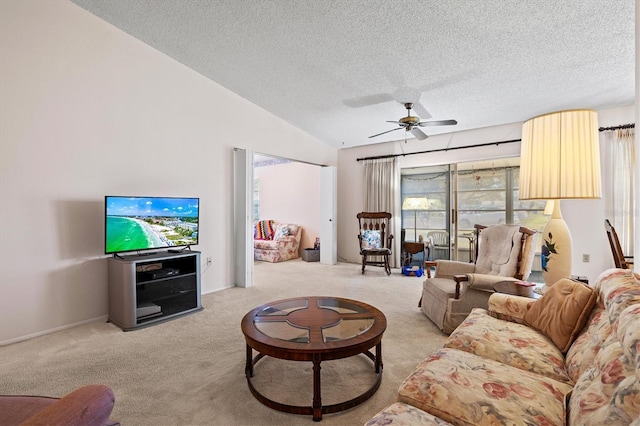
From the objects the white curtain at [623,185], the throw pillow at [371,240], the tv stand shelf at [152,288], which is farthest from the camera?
the throw pillow at [371,240]

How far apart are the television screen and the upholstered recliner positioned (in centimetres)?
282

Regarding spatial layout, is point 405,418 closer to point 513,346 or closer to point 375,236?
point 513,346

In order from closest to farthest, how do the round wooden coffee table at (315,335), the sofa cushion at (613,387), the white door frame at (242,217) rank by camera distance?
the sofa cushion at (613,387), the round wooden coffee table at (315,335), the white door frame at (242,217)

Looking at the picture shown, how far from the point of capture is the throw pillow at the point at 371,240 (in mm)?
5691

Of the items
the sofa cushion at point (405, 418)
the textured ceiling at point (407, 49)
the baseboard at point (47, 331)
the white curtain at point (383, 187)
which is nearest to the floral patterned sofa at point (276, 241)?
the white curtain at point (383, 187)

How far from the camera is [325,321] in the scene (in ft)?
7.00

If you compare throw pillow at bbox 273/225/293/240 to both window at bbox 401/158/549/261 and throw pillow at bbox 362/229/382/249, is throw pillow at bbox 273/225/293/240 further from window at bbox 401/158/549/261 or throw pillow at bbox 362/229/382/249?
window at bbox 401/158/549/261

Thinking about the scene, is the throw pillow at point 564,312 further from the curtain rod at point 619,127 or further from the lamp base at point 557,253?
the curtain rod at point 619,127

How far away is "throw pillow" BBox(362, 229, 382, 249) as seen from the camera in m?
5.69

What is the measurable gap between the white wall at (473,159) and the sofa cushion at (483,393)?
3.77 m

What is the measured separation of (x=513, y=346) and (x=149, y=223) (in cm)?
340

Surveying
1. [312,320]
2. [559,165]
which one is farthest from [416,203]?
[312,320]

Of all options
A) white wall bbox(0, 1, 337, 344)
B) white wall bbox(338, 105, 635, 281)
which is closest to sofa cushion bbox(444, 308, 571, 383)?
white wall bbox(338, 105, 635, 281)

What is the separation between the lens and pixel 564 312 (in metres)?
1.65
